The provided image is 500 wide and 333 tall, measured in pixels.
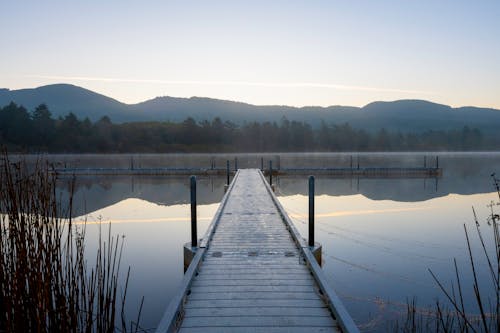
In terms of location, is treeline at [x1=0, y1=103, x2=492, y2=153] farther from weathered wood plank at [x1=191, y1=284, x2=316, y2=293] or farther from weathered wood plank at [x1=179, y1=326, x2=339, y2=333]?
weathered wood plank at [x1=179, y1=326, x2=339, y2=333]

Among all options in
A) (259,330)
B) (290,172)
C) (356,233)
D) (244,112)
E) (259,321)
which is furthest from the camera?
(244,112)

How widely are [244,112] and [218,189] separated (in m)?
114

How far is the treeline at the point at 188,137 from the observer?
63.6 metres

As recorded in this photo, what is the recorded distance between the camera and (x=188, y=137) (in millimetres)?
78875

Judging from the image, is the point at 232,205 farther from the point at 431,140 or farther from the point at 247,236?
the point at 431,140

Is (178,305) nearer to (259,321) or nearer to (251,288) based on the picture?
(259,321)

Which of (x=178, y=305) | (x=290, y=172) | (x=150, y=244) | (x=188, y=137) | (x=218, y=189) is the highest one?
(x=188, y=137)

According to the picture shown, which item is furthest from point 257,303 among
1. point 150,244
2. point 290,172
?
point 290,172

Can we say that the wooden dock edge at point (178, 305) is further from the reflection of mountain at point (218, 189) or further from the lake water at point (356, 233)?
the reflection of mountain at point (218, 189)

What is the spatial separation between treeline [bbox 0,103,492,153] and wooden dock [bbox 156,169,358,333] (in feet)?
193

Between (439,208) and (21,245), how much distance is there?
14.6 metres

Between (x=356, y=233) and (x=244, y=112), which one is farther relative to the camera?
(x=244, y=112)

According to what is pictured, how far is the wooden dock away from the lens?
3529 millimetres

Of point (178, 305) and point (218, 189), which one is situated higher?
point (178, 305)
